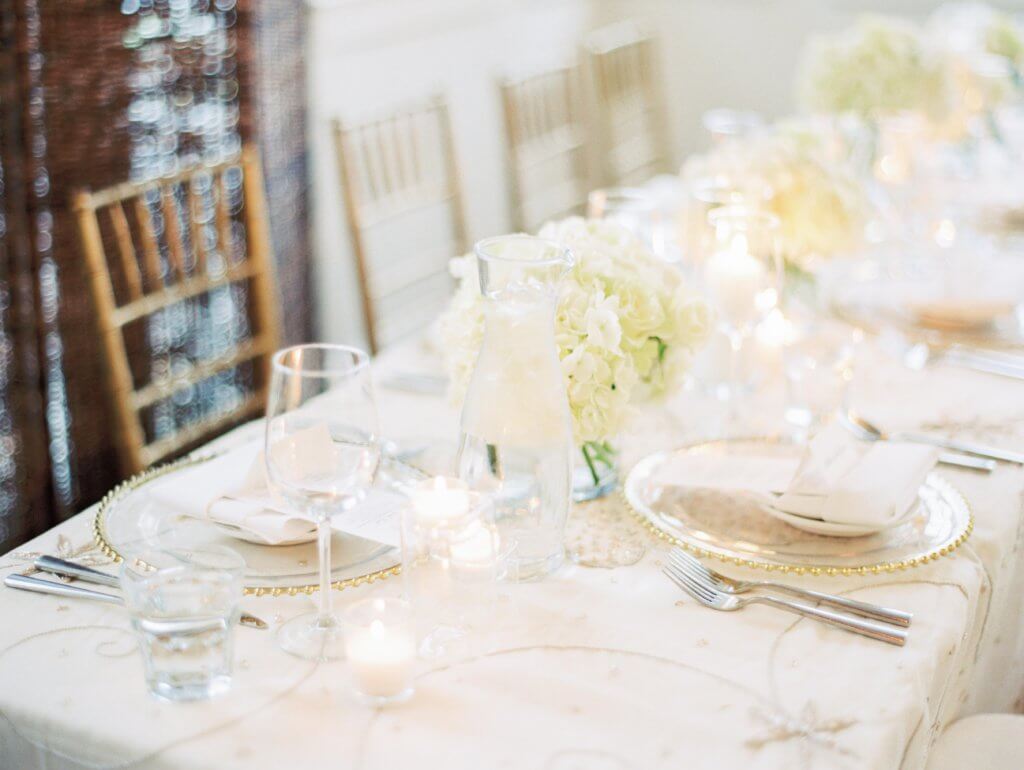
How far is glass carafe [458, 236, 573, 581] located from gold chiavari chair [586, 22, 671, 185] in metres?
2.00

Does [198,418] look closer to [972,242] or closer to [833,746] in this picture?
[972,242]

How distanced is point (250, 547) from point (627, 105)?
7.85 ft

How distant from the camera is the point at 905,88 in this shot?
251 cm

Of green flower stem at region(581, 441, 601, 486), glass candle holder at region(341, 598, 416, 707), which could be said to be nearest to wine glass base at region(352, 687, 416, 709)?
glass candle holder at region(341, 598, 416, 707)

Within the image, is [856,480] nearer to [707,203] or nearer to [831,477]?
[831,477]

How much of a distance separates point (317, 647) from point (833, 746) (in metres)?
0.43

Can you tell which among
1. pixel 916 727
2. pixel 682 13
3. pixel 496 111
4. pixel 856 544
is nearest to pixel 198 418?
pixel 496 111

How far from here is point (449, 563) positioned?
1049mm

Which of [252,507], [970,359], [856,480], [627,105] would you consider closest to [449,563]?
[252,507]

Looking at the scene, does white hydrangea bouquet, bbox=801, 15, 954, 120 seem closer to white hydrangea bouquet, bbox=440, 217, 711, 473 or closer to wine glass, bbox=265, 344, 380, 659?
white hydrangea bouquet, bbox=440, 217, 711, 473

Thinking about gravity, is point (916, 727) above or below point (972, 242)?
below

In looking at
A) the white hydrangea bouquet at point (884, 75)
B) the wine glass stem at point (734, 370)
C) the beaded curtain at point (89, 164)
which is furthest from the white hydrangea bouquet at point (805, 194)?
the beaded curtain at point (89, 164)

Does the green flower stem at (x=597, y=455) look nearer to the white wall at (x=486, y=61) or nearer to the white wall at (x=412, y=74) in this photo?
the white wall at (x=412, y=74)

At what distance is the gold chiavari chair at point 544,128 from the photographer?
9.14 feet
